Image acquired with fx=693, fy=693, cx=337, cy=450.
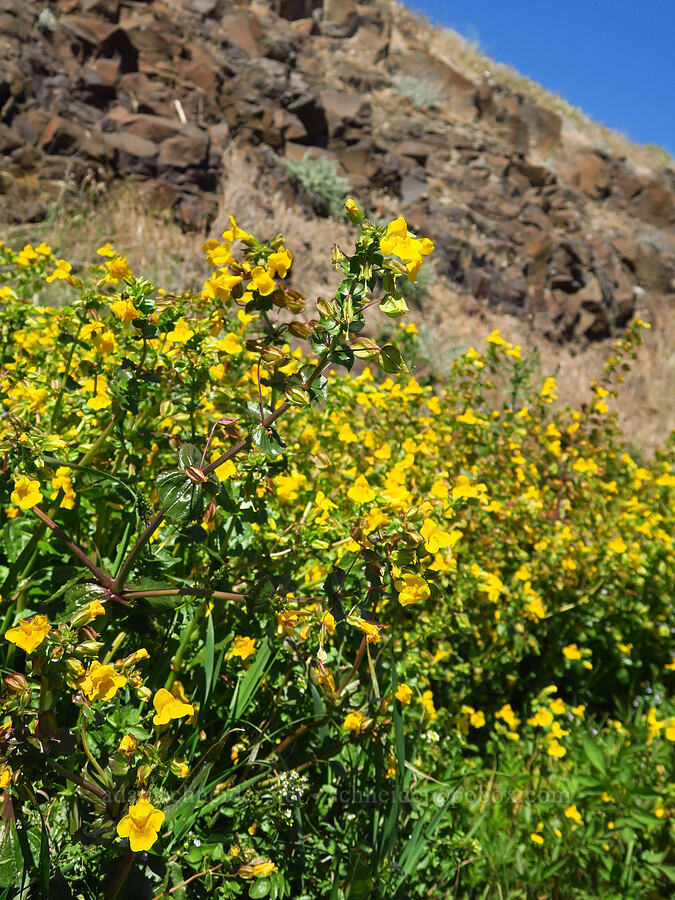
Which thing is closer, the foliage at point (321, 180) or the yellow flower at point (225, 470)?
the yellow flower at point (225, 470)

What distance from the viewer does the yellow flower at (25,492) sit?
1.30 meters

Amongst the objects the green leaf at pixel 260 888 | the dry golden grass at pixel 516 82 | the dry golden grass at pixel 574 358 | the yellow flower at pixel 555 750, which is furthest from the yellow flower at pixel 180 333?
the dry golden grass at pixel 516 82

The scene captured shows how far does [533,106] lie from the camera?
1770cm

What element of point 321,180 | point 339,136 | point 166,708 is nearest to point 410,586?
point 166,708

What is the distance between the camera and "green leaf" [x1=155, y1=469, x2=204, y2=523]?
123 centimetres

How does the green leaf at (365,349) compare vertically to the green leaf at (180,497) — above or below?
above

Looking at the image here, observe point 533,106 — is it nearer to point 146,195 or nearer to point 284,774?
point 146,195

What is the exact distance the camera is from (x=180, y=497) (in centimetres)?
124

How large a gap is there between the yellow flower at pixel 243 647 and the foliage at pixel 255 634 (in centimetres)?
3

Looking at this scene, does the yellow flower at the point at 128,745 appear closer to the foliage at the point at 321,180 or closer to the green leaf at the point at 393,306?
the green leaf at the point at 393,306

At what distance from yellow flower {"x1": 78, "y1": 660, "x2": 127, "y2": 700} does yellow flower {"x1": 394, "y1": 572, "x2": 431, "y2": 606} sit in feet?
1.65

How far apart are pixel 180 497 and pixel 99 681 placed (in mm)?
331

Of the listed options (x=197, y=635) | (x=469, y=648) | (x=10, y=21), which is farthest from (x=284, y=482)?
(x=10, y=21)

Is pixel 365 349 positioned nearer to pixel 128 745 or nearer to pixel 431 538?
pixel 431 538
